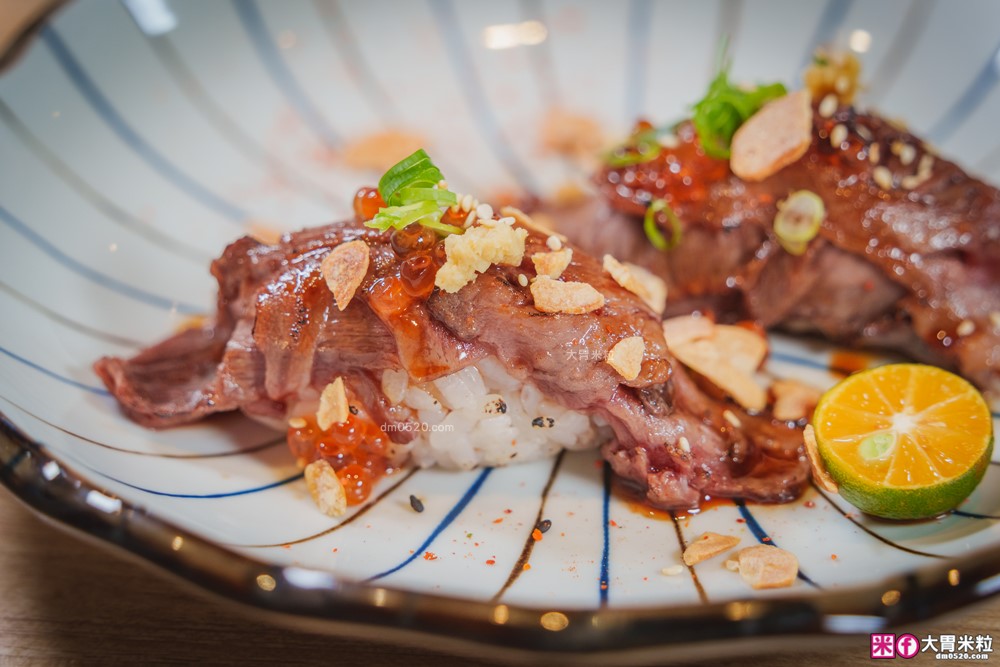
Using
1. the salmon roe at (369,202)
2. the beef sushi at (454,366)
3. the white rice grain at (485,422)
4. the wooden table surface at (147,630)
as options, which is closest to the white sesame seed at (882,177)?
the beef sushi at (454,366)

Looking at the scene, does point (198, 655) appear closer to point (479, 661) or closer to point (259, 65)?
point (479, 661)

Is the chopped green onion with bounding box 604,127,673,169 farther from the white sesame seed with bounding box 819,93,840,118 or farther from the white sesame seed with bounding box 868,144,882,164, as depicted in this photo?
the white sesame seed with bounding box 868,144,882,164

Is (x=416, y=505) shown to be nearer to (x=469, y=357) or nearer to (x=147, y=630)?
(x=469, y=357)

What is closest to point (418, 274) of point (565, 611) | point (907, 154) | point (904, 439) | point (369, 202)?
point (369, 202)

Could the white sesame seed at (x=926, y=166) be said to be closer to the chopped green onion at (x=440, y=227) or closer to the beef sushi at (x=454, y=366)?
the beef sushi at (x=454, y=366)

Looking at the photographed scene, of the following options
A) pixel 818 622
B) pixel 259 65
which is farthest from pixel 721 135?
pixel 259 65

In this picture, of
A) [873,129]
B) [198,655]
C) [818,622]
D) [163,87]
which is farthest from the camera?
[163,87]

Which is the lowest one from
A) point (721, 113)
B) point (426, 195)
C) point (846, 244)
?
point (426, 195)
